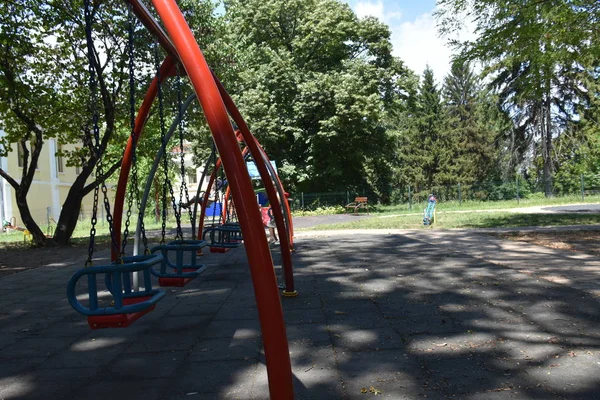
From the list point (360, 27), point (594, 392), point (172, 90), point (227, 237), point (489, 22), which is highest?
point (360, 27)

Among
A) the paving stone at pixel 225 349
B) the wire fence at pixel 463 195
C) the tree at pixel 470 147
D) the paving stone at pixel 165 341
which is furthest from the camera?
the tree at pixel 470 147

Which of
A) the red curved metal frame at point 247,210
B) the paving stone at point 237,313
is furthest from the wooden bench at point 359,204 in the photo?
the red curved metal frame at point 247,210

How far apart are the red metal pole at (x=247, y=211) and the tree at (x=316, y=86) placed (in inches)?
937

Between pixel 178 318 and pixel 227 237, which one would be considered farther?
pixel 227 237

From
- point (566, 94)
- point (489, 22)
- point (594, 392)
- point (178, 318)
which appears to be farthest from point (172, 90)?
point (566, 94)

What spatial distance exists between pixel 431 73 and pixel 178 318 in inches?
1850

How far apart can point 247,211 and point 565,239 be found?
9890 millimetres

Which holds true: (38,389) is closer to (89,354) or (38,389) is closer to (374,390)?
(89,354)

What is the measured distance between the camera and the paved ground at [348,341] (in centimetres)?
286

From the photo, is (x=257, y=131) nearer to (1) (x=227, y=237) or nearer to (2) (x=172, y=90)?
(2) (x=172, y=90)

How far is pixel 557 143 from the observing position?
109 feet

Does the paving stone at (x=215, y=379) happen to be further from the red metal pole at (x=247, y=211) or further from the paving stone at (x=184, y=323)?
the paving stone at (x=184, y=323)

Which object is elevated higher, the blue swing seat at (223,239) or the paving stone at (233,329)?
the blue swing seat at (223,239)

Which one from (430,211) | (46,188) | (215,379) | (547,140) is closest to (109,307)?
(215,379)
